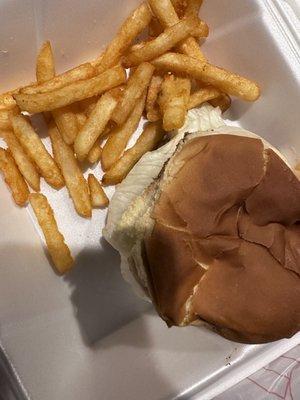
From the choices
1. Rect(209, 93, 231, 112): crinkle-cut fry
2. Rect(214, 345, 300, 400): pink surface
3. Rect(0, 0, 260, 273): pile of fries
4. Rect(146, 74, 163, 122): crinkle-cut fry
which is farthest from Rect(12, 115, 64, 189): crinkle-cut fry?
Rect(214, 345, 300, 400): pink surface

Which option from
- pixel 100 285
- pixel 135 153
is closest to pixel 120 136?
pixel 135 153

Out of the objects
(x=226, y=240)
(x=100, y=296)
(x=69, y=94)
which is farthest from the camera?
(x=100, y=296)

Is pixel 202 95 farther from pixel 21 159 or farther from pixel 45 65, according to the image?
pixel 21 159

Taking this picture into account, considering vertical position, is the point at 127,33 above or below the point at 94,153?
above

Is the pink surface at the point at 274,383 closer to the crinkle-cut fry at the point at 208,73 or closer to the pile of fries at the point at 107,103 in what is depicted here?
the pile of fries at the point at 107,103

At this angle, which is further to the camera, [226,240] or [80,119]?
[80,119]

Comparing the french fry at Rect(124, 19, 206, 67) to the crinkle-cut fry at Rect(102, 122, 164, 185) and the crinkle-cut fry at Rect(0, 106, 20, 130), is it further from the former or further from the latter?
the crinkle-cut fry at Rect(0, 106, 20, 130)

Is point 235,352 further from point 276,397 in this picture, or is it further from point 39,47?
point 39,47
